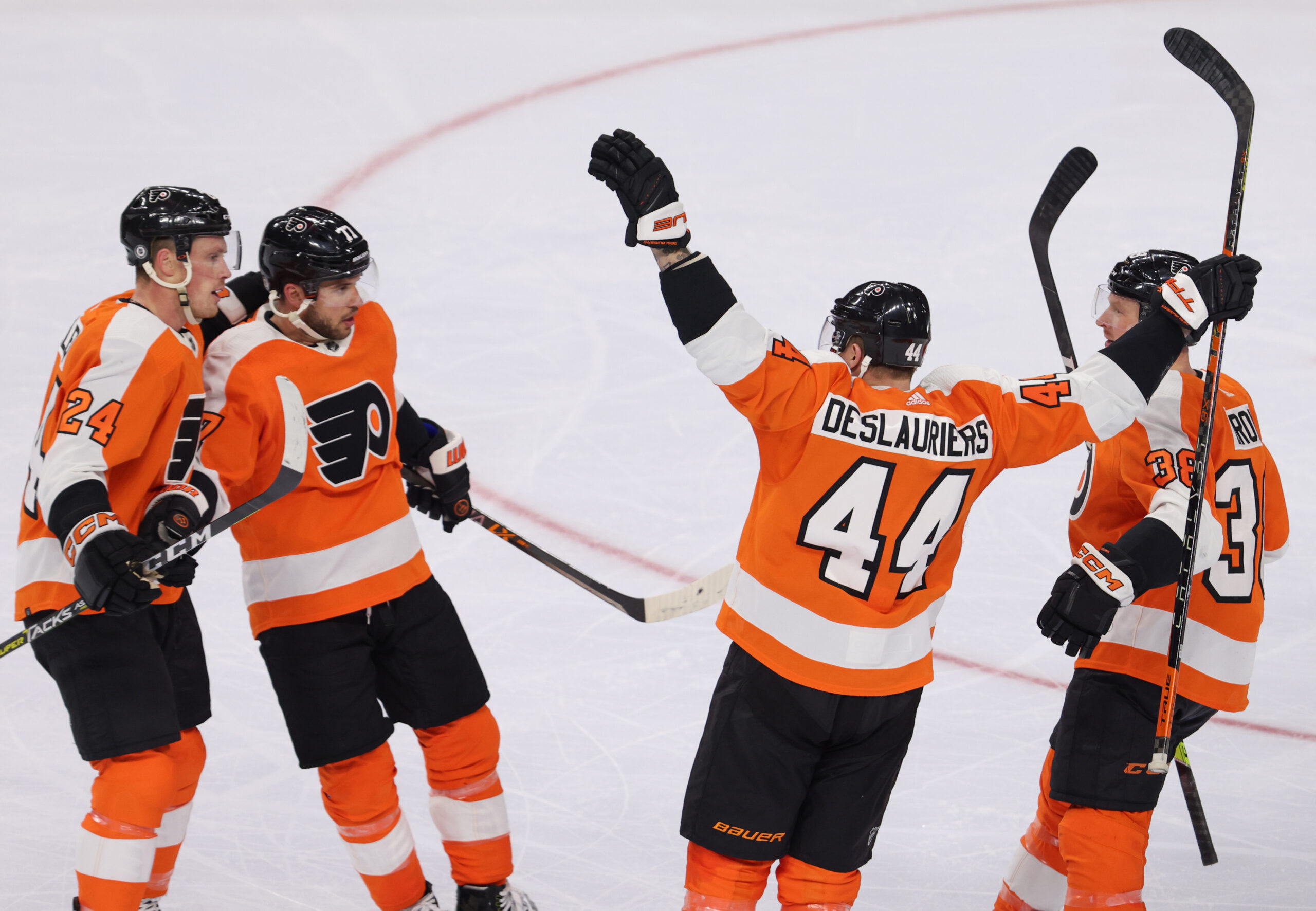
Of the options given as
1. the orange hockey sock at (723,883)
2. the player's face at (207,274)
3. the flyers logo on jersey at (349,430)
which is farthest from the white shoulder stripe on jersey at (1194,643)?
the player's face at (207,274)

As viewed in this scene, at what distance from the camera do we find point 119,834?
97.3 inches

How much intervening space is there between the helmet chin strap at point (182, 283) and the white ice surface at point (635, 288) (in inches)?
53.8

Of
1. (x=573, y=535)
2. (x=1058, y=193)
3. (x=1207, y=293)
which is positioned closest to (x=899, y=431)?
(x=1207, y=293)

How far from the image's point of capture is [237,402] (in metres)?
2.64

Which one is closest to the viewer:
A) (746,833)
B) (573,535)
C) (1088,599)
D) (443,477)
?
(746,833)

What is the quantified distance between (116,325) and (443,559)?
2036 millimetres

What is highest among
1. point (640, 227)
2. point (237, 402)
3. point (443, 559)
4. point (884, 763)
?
point (640, 227)

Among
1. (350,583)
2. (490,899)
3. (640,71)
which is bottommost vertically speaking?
(490,899)

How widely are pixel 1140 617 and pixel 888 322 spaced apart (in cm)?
89

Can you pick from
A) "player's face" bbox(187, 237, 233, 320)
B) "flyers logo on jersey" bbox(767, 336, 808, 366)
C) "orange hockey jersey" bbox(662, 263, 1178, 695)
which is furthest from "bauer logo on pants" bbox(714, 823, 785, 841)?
"player's face" bbox(187, 237, 233, 320)

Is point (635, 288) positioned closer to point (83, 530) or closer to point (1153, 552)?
point (1153, 552)

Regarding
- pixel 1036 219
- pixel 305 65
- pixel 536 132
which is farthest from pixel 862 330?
pixel 305 65

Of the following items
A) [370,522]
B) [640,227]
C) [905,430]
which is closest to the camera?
[640,227]

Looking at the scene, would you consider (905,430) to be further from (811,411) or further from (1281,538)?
(1281,538)
